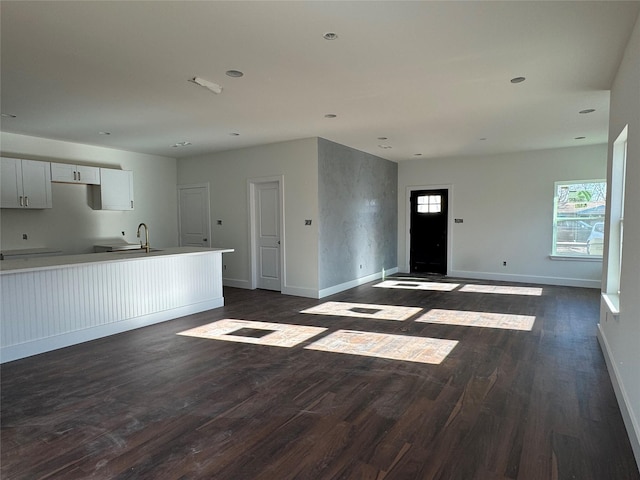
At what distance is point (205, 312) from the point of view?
5430 mm

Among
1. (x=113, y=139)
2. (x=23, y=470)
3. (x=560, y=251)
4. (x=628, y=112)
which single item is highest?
(x=113, y=139)

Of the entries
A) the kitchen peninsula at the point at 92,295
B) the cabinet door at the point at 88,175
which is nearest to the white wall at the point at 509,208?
the kitchen peninsula at the point at 92,295

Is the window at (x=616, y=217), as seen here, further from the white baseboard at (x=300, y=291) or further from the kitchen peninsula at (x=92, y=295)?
the kitchen peninsula at (x=92, y=295)

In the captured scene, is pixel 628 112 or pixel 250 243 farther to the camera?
pixel 250 243

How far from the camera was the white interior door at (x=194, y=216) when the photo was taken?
770cm

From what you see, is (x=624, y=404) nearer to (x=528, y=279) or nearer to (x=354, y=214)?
(x=354, y=214)

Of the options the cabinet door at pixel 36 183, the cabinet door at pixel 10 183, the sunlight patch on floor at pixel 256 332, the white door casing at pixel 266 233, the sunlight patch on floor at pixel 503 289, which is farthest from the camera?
the white door casing at pixel 266 233

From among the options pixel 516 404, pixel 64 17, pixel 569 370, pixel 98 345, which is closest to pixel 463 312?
pixel 569 370

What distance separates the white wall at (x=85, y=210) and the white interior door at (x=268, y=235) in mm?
2266

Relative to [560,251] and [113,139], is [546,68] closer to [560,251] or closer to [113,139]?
[560,251]

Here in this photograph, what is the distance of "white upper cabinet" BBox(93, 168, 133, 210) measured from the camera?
661 centimetres

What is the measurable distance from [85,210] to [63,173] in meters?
0.80

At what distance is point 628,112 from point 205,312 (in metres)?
5.14

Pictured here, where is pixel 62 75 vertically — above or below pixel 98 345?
above
